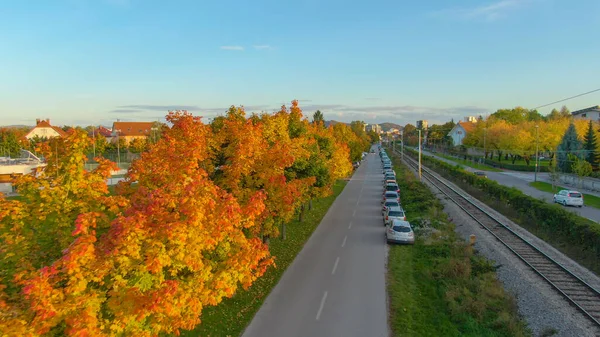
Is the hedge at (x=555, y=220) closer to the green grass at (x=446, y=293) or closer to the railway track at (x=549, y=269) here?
the railway track at (x=549, y=269)

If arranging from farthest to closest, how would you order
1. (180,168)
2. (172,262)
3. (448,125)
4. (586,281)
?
(448,125)
(586,281)
(180,168)
(172,262)

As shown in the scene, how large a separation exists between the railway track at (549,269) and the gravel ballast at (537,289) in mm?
261

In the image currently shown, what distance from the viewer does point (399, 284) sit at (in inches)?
616

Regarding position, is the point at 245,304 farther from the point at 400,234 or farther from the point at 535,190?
the point at 535,190

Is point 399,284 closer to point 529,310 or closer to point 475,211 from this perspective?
point 529,310

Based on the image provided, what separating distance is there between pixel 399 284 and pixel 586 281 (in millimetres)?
7190

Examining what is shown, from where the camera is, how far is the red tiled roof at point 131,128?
11401 centimetres

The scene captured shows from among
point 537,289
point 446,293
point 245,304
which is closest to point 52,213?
point 245,304

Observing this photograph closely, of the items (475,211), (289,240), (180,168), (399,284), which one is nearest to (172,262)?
(180,168)

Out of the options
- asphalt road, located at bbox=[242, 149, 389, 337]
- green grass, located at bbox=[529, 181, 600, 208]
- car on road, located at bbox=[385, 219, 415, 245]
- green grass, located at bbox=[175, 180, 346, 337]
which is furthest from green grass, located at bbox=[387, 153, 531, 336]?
green grass, located at bbox=[529, 181, 600, 208]

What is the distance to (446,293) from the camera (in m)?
14.0

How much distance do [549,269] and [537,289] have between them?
300 cm

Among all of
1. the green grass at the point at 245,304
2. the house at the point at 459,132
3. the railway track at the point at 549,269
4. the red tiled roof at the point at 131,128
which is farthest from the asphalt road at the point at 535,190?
the red tiled roof at the point at 131,128

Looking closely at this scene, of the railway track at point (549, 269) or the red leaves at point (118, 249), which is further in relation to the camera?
the railway track at point (549, 269)
